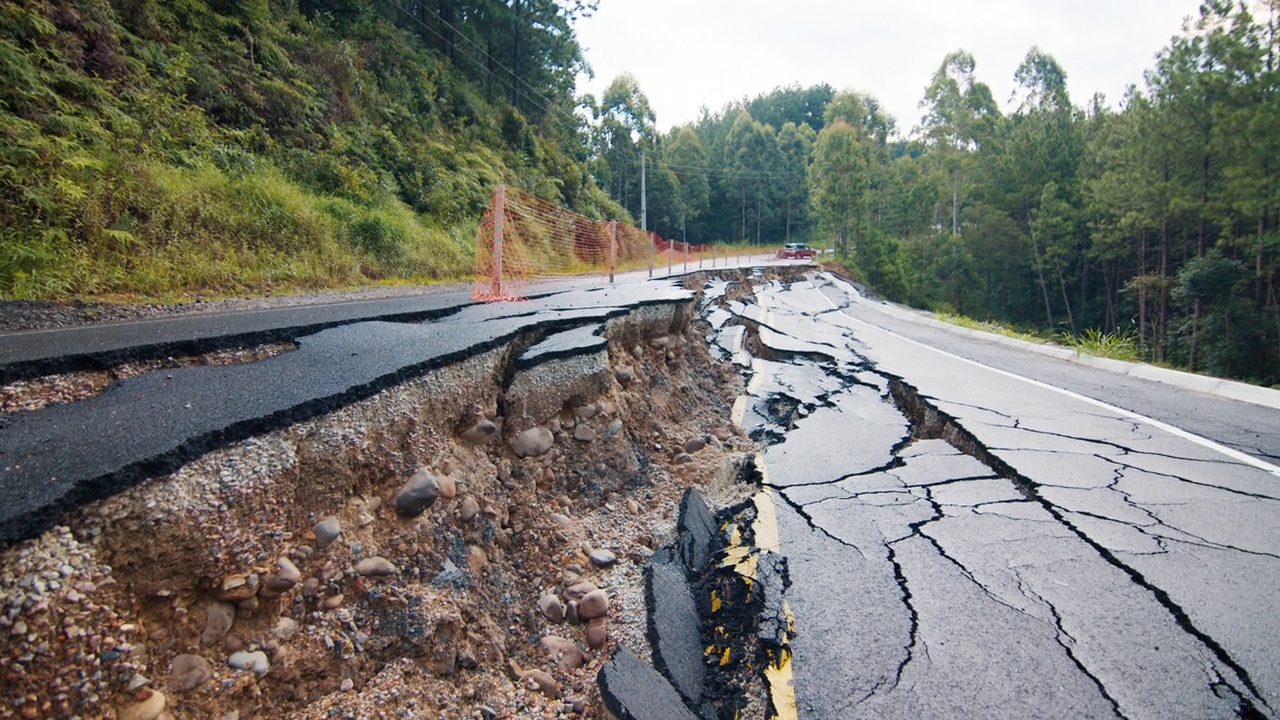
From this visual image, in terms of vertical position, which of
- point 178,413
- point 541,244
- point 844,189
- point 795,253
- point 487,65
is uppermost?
point 487,65

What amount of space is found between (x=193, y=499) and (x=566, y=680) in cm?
137

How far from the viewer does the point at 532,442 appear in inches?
135

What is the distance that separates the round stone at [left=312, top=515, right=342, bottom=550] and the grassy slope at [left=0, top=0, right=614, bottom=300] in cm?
623

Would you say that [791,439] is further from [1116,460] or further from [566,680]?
[566,680]

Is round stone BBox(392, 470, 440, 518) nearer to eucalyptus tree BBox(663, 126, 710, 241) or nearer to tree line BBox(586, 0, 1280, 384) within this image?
tree line BBox(586, 0, 1280, 384)

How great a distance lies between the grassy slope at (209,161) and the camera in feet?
23.4

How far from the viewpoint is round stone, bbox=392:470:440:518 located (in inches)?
94.0

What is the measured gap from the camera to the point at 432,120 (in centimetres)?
2264

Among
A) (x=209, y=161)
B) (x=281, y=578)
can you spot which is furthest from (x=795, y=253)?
(x=281, y=578)

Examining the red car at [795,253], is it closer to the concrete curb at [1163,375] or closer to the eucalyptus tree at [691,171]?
the eucalyptus tree at [691,171]

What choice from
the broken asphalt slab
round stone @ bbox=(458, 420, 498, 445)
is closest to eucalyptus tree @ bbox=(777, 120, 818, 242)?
the broken asphalt slab

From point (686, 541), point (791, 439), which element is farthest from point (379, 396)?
point (791, 439)

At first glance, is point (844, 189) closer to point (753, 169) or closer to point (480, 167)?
point (753, 169)

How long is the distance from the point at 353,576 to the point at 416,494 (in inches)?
17.9
